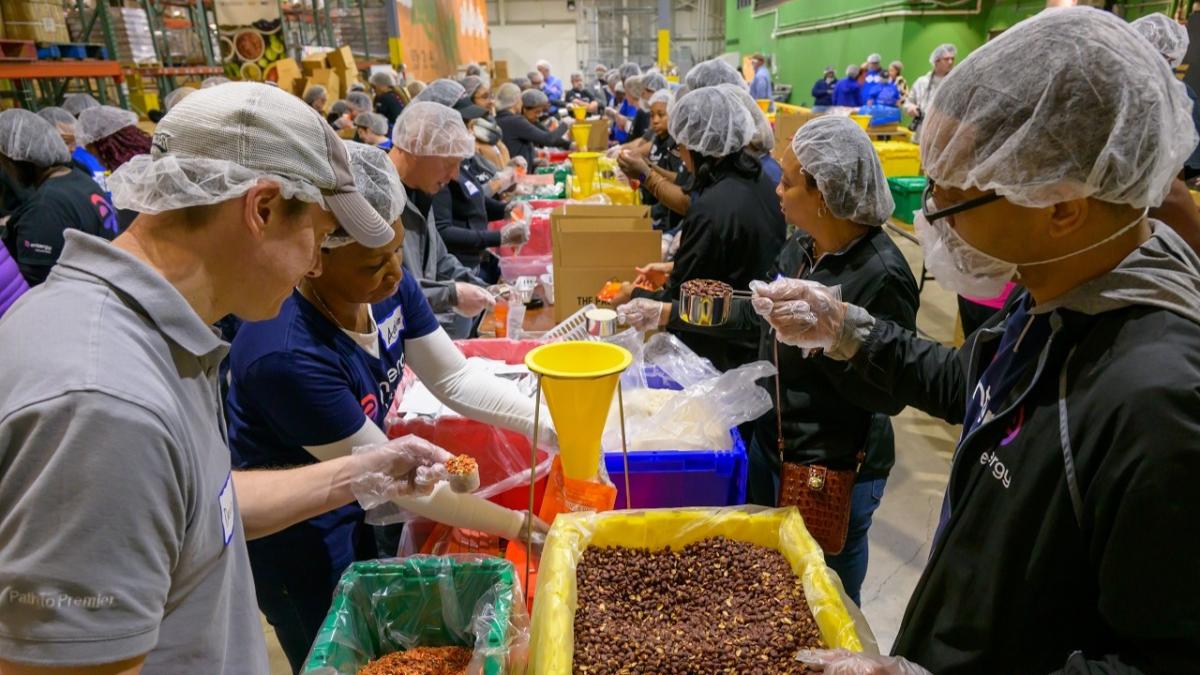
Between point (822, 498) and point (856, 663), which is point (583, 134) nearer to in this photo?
point (822, 498)

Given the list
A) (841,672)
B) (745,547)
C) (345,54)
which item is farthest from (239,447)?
(345,54)

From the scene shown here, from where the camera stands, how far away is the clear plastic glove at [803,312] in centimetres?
156

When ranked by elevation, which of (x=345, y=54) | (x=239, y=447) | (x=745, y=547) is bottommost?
(x=745, y=547)

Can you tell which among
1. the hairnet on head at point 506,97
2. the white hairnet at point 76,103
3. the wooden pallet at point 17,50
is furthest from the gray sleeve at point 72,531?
the hairnet on head at point 506,97

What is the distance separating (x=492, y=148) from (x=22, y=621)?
18.0 ft

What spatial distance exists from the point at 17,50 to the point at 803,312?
6.20m

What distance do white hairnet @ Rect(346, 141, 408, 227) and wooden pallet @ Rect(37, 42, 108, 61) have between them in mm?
5450

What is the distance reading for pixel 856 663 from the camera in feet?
3.43

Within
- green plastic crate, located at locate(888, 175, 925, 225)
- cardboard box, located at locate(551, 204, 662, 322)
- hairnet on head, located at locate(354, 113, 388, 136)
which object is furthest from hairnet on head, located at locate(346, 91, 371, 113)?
green plastic crate, located at locate(888, 175, 925, 225)

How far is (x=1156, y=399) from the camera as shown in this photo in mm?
751

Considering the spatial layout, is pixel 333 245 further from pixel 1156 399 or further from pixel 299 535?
pixel 1156 399

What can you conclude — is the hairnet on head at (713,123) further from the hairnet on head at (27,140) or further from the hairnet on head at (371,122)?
the hairnet on head at (371,122)

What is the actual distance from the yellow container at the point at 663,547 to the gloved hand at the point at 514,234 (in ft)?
8.92

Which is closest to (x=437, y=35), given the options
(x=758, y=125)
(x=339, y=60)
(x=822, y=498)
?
(x=339, y=60)
